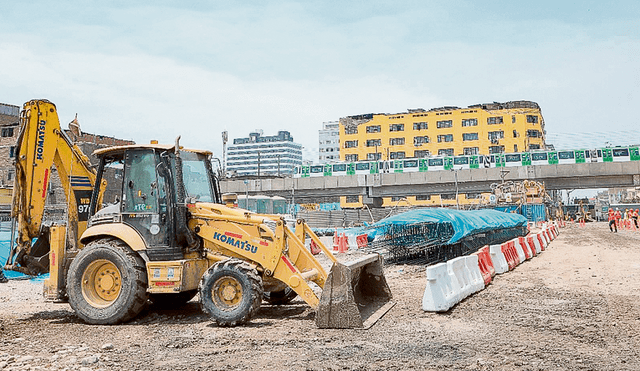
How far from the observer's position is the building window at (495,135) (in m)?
81.2

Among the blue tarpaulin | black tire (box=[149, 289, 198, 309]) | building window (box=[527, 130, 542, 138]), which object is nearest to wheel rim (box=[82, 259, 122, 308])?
black tire (box=[149, 289, 198, 309])

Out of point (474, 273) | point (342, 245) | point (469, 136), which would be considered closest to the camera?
point (474, 273)

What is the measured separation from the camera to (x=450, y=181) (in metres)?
56.8

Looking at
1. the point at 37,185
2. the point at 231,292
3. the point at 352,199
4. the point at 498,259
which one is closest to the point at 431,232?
the point at 498,259

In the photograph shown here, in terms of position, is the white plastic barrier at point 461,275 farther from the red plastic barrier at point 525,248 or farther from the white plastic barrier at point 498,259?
the red plastic barrier at point 525,248

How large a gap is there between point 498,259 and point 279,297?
7042 millimetres

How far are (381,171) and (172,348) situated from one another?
54.7 metres

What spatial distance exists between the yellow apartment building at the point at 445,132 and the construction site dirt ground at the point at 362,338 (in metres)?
74.7

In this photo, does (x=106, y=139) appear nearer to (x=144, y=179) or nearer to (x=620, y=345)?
(x=144, y=179)

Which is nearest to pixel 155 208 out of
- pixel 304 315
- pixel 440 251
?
pixel 304 315

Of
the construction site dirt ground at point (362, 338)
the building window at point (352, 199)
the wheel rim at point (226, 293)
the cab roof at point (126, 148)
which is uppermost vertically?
the building window at point (352, 199)

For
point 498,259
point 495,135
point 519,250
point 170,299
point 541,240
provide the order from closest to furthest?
1. point 170,299
2. point 498,259
3. point 519,250
4. point 541,240
5. point 495,135

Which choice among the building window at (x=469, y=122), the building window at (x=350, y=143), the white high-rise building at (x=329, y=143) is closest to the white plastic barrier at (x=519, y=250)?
the building window at (x=469, y=122)

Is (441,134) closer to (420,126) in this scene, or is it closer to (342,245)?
(420,126)
